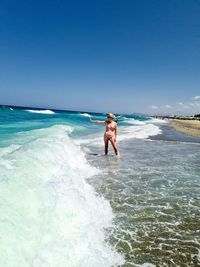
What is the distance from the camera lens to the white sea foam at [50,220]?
3.40 metres

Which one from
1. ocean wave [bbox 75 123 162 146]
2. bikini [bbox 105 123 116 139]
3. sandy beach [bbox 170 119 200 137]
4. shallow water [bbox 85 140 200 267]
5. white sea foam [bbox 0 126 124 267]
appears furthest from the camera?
sandy beach [bbox 170 119 200 137]

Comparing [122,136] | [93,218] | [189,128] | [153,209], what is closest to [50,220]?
[93,218]

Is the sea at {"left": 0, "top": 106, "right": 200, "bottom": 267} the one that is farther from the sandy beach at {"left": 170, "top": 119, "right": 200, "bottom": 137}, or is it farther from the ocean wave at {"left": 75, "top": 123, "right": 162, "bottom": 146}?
the sandy beach at {"left": 170, "top": 119, "right": 200, "bottom": 137}

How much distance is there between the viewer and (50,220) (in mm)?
4301

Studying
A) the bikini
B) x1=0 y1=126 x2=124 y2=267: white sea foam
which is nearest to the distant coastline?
the bikini

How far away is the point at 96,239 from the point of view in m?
4.10

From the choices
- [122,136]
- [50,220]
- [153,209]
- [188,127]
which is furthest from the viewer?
[188,127]

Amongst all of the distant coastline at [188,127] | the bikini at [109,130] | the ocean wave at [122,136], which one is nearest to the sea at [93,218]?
the bikini at [109,130]

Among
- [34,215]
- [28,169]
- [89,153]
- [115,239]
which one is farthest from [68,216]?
[89,153]

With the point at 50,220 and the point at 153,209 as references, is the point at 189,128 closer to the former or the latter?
the point at 153,209

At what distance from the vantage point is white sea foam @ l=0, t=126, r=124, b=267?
11.2 ft

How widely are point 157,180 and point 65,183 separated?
3103 millimetres

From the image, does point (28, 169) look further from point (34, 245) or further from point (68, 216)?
point (34, 245)

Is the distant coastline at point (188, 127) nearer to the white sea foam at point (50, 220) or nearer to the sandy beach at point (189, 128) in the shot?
the sandy beach at point (189, 128)
